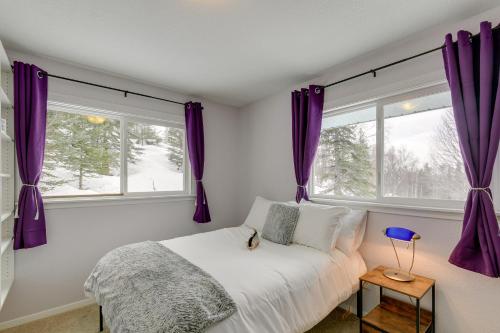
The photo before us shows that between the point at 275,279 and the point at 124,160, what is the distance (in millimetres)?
2250

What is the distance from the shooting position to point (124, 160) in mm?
2803

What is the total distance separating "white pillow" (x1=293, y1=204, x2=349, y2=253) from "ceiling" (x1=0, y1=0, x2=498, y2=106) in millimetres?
1483

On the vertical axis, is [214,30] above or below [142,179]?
above

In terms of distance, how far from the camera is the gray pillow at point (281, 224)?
2256mm

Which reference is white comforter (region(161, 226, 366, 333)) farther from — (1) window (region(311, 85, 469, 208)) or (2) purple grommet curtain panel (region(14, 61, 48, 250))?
(2) purple grommet curtain panel (region(14, 61, 48, 250))

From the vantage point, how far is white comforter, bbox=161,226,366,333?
4.39 ft

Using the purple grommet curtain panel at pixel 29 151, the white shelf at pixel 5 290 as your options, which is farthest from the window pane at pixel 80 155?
the white shelf at pixel 5 290

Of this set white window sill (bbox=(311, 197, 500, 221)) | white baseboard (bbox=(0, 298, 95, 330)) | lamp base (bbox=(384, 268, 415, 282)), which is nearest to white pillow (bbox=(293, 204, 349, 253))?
white window sill (bbox=(311, 197, 500, 221))

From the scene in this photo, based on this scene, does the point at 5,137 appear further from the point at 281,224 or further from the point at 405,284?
the point at 405,284

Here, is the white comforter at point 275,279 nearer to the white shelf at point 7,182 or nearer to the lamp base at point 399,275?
the lamp base at point 399,275

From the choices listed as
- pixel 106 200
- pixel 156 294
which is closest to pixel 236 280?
pixel 156 294

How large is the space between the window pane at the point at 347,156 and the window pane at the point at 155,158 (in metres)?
1.88

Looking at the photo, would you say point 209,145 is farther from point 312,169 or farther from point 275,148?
point 312,169

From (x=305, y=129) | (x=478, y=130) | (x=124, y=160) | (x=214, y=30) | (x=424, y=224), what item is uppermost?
(x=214, y=30)
